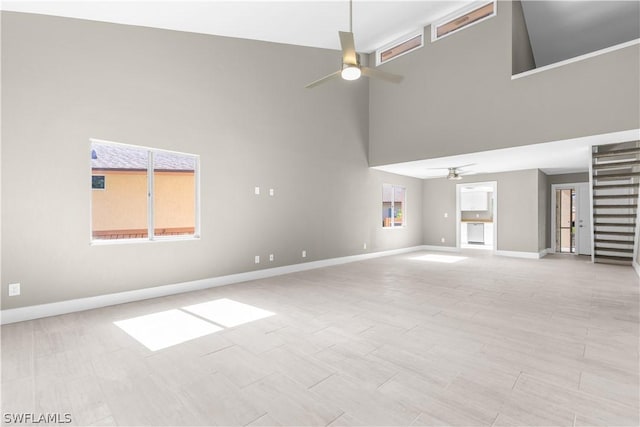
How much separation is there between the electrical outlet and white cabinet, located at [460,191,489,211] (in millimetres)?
12900

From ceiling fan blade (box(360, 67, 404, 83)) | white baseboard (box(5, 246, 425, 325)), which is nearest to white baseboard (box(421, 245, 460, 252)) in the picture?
white baseboard (box(5, 246, 425, 325))

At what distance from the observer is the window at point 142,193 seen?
3980 mm

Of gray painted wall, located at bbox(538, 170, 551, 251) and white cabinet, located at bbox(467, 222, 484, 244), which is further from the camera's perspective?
white cabinet, located at bbox(467, 222, 484, 244)

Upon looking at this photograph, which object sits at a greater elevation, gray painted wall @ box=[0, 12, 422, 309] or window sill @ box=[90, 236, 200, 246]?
gray painted wall @ box=[0, 12, 422, 309]

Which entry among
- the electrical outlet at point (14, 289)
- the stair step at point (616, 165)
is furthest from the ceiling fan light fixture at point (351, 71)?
the stair step at point (616, 165)

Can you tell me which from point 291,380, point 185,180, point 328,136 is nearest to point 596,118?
point 328,136

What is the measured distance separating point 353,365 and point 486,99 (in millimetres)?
5607

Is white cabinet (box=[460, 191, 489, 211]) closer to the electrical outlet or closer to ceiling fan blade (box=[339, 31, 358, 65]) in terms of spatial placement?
ceiling fan blade (box=[339, 31, 358, 65])

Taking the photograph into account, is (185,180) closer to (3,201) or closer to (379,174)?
(3,201)

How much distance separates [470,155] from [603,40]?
15.3ft

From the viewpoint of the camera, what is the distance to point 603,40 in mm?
7090

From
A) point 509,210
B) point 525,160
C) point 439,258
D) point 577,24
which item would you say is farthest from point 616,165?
point 439,258

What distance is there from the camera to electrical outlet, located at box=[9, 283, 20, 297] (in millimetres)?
3297

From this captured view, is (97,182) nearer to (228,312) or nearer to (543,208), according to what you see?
(228,312)
